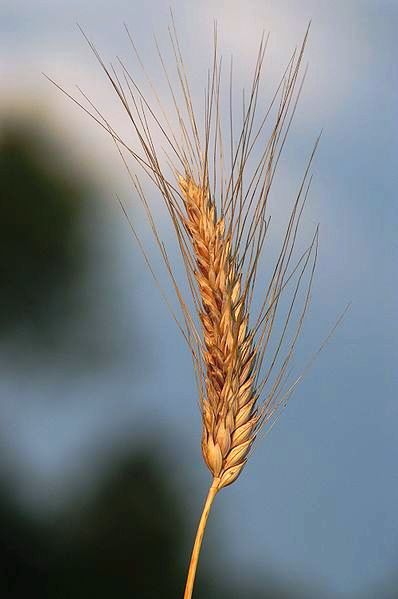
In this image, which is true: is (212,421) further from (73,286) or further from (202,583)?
(73,286)

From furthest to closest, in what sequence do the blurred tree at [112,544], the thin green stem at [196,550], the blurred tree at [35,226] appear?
1. the blurred tree at [35,226]
2. the blurred tree at [112,544]
3. the thin green stem at [196,550]

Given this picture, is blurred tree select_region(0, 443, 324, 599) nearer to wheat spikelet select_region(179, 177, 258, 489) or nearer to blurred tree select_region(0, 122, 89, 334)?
blurred tree select_region(0, 122, 89, 334)

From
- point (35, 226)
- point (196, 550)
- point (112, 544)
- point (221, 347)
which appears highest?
point (35, 226)

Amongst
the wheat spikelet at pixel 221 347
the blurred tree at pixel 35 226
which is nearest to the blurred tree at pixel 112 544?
the blurred tree at pixel 35 226

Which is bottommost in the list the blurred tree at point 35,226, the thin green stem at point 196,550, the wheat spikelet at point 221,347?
the thin green stem at point 196,550

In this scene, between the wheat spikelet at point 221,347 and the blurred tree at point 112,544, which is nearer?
the wheat spikelet at point 221,347

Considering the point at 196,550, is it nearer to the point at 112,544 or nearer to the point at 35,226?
the point at 112,544

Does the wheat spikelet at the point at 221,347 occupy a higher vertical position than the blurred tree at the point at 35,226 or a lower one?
lower

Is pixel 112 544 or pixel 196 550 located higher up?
pixel 196 550

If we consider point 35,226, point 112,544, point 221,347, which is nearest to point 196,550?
point 221,347

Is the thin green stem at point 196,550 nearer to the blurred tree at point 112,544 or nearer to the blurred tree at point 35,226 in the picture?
the blurred tree at point 112,544

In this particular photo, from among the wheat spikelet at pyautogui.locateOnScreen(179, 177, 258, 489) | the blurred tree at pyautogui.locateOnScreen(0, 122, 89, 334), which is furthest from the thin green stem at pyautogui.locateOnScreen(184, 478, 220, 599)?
the blurred tree at pyautogui.locateOnScreen(0, 122, 89, 334)
